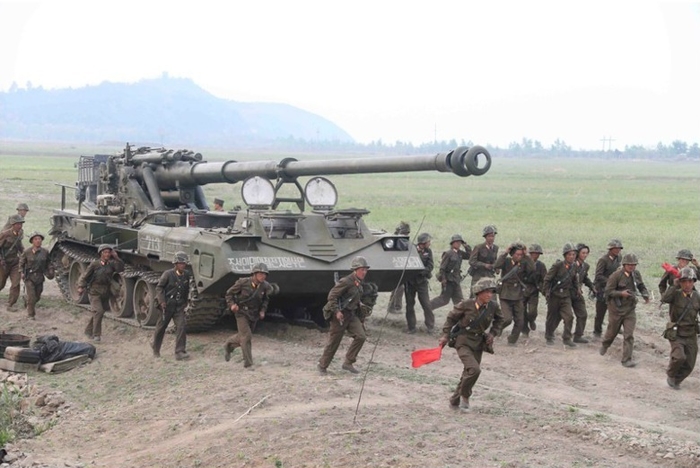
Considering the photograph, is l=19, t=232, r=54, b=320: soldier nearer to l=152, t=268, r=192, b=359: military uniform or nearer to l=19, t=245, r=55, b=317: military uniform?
l=19, t=245, r=55, b=317: military uniform

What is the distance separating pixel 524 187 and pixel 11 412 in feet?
190

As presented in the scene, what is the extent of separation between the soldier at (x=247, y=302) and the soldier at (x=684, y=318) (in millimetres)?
5033

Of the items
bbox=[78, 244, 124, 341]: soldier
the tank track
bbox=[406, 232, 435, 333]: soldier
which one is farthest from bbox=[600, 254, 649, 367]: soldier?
bbox=[78, 244, 124, 341]: soldier

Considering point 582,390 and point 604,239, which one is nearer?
point 582,390

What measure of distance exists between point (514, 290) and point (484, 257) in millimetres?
1063

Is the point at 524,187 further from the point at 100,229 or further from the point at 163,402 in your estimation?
the point at 163,402

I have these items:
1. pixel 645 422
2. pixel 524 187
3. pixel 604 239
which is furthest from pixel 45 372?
pixel 524 187

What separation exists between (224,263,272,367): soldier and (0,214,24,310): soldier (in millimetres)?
6384

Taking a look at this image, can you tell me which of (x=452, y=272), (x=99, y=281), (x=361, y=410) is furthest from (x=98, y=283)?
(x=361, y=410)

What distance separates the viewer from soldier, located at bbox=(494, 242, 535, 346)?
15.5m

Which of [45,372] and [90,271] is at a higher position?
[90,271]

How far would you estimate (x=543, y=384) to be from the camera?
13.3 metres

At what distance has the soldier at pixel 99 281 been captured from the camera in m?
15.9

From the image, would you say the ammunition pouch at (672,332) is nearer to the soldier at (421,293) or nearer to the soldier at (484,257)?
the soldier at (484,257)
